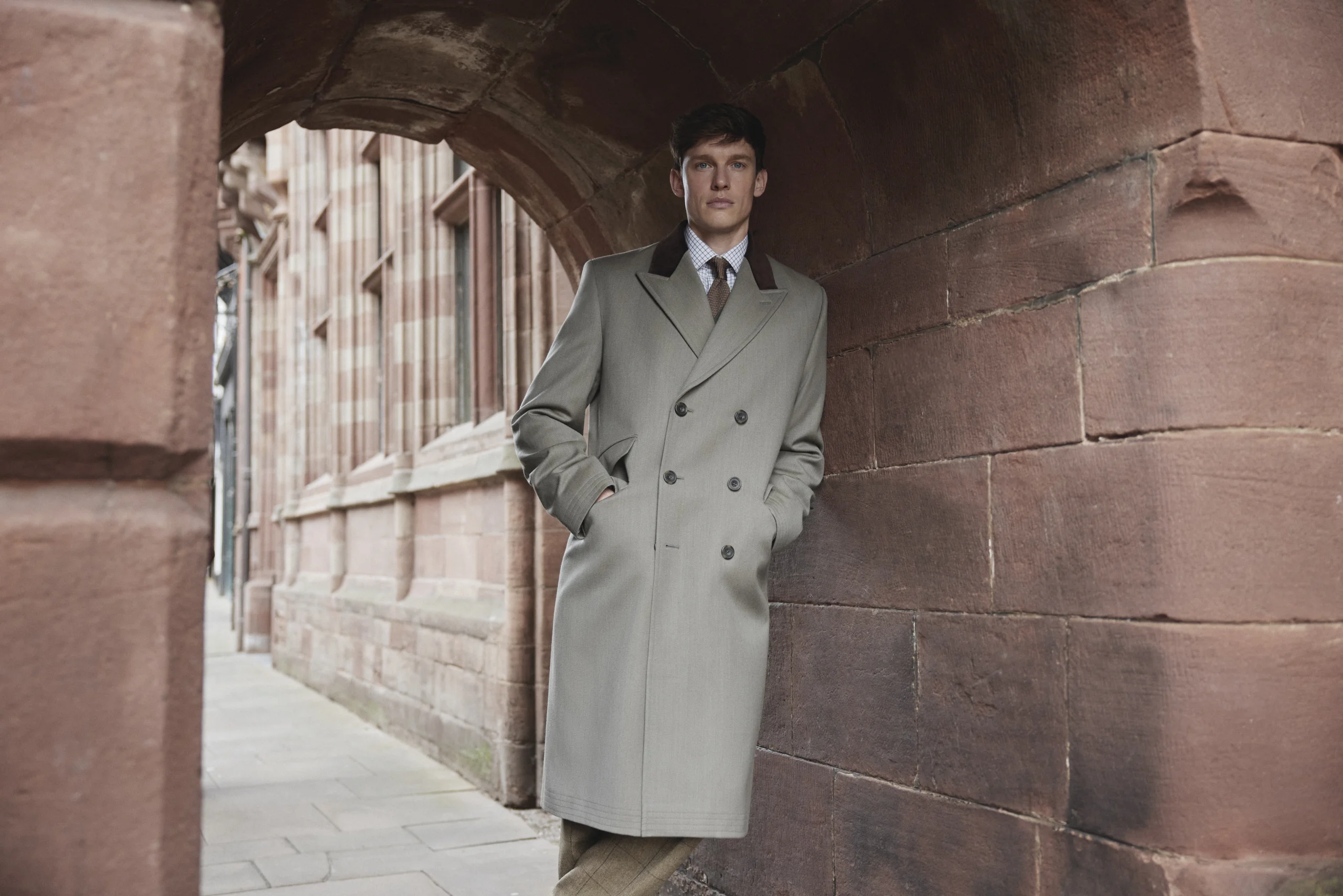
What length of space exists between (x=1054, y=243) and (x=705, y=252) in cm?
81

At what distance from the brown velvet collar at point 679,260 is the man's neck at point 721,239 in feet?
0.13

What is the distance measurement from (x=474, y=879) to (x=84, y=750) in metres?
3.37

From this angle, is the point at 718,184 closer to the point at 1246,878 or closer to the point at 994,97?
the point at 994,97

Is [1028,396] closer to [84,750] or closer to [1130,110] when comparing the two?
[1130,110]

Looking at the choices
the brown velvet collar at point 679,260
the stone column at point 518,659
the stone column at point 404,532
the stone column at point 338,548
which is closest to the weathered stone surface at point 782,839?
the brown velvet collar at point 679,260

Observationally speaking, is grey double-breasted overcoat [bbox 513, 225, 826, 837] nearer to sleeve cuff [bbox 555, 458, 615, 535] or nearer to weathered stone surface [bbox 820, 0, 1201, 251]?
sleeve cuff [bbox 555, 458, 615, 535]

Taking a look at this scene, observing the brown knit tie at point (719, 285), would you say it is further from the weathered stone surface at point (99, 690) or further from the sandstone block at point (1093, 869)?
the weathered stone surface at point (99, 690)

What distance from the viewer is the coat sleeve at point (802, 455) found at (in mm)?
2832

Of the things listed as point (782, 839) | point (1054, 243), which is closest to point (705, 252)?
point (1054, 243)

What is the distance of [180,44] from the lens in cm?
157

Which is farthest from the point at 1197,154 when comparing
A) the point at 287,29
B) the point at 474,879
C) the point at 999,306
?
the point at 474,879

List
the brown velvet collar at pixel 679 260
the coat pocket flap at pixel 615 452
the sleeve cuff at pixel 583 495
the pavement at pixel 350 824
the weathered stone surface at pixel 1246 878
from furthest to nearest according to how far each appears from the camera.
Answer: the pavement at pixel 350 824
the brown velvet collar at pixel 679 260
the coat pocket flap at pixel 615 452
the sleeve cuff at pixel 583 495
the weathered stone surface at pixel 1246 878

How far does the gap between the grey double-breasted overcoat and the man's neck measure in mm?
49

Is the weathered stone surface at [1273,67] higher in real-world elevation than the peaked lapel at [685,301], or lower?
higher
